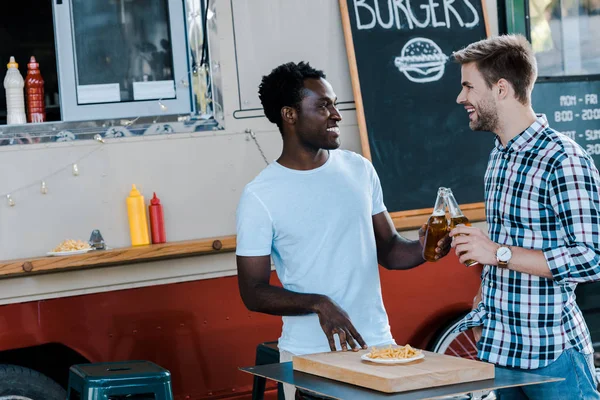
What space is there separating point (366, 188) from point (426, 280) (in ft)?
5.58

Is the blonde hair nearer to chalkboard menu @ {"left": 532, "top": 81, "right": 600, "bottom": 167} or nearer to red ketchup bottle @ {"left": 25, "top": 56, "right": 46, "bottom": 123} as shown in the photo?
red ketchup bottle @ {"left": 25, "top": 56, "right": 46, "bottom": 123}

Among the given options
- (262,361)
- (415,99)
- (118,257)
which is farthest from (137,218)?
(415,99)

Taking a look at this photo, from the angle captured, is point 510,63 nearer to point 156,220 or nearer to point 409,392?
point 409,392

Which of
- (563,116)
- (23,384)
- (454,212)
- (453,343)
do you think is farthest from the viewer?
(563,116)

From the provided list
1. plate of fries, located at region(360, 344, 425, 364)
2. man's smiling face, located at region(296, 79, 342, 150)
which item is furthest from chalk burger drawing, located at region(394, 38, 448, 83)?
plate of fries, located at region(360, 344, 425, 364)

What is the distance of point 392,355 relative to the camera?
260 centimetres

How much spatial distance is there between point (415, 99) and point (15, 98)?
210 cm

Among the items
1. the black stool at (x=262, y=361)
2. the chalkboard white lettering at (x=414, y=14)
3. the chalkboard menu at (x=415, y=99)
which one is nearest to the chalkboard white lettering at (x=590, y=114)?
the chalkboard menu at (x=415, y=99)

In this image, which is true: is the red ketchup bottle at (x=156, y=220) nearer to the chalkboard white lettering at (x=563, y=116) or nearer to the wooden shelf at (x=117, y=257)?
the wooden shelf at (x=117, y=257)

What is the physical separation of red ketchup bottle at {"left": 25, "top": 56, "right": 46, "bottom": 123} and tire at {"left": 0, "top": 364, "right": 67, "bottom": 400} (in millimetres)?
1154

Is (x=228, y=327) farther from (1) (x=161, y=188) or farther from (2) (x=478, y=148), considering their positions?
(2) (x=478, y=148)

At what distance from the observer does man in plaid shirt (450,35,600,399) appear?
8.71 ft

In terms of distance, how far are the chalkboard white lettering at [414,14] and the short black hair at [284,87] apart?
148 centimetres

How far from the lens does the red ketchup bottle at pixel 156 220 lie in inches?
170
